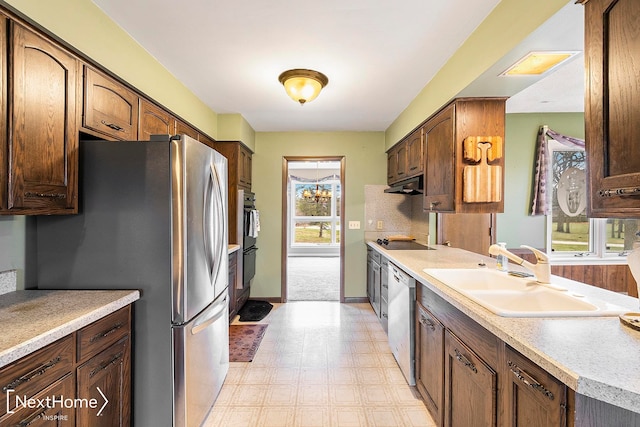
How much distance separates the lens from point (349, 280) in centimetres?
432

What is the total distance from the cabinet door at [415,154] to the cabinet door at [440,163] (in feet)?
0.41

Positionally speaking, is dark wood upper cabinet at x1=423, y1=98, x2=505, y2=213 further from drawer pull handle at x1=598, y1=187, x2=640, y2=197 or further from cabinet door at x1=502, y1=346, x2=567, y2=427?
cabinet door at x1=502, y1=346, x2=567, y2=427

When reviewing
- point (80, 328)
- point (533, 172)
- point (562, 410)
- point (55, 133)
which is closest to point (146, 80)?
point (55, 133)

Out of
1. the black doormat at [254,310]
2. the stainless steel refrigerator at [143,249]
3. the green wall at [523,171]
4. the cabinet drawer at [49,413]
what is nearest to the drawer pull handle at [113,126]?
the stainless steel refrigerator at [143,249]

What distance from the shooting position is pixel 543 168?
3389mm

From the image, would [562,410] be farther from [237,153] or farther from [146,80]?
[237,153]

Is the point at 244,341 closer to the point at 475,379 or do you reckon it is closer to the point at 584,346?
the point at 475,379

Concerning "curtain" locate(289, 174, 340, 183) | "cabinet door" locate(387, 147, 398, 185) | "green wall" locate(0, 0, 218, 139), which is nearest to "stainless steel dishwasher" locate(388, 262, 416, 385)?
"cabinet door" locate(387, 147, 398, 185)

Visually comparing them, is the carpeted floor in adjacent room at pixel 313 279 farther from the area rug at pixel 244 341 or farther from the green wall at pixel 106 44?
the green wall at pixel 106 44

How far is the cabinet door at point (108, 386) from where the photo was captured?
128 centimetres

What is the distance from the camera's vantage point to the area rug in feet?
9.00

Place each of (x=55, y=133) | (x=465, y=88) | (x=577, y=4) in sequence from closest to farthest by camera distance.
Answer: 1. (x=577, y=4)
2. (x=55, y=133)
3. (x=465, y=88)

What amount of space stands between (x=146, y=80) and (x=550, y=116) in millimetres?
4162

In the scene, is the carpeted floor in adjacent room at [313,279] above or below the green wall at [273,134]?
below
